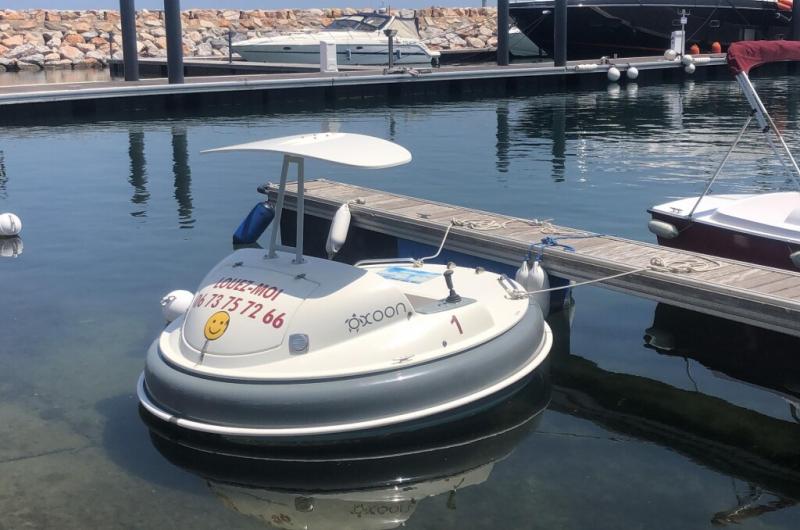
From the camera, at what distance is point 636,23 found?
41031mm

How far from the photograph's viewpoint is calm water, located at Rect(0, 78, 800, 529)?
582 centimetres

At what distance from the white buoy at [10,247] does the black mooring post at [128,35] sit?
51.8 ft

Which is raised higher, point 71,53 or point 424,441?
point 71,53

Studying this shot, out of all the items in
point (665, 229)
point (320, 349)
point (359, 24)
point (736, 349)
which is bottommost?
point (736, 349)

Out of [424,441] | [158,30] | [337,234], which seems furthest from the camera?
[158,30]

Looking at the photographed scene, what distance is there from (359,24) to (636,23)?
37.7ft

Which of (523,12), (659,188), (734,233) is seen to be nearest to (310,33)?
(523,12)

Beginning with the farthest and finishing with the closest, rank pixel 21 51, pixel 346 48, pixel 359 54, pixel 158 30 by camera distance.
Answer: pixel 158 30, pixel 21 51, pixel 359 54, pixel 346 48

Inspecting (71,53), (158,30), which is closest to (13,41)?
(71,53)

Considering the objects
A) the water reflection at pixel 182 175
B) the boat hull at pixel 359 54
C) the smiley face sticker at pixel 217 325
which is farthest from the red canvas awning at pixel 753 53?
the boat hull at pixel 359 54

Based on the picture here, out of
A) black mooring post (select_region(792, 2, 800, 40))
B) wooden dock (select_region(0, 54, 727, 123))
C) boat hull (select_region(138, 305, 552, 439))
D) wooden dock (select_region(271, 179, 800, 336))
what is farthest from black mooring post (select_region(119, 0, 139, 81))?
black mooring post (select_region(792, 2, 800, 40))

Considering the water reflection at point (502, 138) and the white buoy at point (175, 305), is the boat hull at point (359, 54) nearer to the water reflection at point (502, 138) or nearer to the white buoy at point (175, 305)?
the water reflection at point (502, 138)

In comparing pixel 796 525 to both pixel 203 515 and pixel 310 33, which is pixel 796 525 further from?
pixel 310 33

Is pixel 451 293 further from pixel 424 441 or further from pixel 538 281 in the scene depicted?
pixel 538 281
